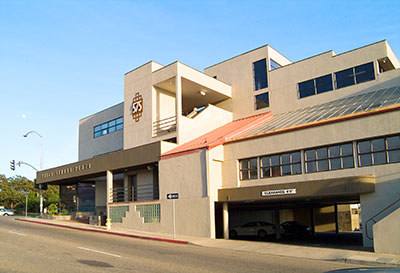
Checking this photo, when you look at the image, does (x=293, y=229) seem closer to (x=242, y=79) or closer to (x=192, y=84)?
(x=242, y=79)

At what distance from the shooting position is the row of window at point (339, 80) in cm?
2541

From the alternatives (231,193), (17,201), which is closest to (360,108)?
(231,193)

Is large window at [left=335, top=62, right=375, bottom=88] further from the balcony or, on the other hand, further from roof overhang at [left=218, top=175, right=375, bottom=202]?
the balcony

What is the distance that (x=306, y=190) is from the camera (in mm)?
19375

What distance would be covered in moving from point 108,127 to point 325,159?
24.4 metres

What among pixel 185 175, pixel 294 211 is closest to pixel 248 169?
pixel 185 175

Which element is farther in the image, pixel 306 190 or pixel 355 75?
pixel 355 75

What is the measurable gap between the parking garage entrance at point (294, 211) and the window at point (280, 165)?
1.40 m

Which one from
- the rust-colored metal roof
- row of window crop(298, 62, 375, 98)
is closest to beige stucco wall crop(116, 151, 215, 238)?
the rust-colored metal roof

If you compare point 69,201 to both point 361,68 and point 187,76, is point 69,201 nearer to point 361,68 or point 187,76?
point 187,76

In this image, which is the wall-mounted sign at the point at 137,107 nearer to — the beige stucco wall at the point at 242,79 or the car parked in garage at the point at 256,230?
the beige stucco wall at the point at 242,79

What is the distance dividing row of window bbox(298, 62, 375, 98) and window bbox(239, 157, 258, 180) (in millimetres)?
8402

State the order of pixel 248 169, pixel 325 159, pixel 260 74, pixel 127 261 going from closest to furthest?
pixel 127 261 → pixel 325 159 → pixel 248 169 → pixel 260 74

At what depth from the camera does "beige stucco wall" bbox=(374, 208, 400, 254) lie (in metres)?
15.0
